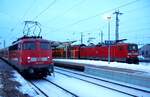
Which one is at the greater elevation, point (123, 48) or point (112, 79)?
point (123, 48)

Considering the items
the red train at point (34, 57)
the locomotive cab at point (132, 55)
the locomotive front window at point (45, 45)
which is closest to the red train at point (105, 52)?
the locomotive cab at point (132, 55)

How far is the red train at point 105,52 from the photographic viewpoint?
36.8 metres

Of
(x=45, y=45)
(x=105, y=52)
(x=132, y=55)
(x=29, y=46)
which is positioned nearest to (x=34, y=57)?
(x=29, y=46)

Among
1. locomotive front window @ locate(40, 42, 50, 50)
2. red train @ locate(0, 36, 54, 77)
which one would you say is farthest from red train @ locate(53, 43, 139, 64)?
red train @ locate(0, 36, 54, 77)

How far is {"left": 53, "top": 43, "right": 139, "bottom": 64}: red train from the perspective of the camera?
36.8 meters

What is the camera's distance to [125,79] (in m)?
17.3

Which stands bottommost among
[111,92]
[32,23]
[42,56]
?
[111,92]

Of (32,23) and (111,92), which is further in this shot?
(32,23)

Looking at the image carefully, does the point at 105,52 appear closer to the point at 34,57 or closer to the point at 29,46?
the point at 29,46

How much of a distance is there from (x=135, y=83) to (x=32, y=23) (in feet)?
48.7

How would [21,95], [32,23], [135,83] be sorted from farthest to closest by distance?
[32,23], [135,83], [21,95]

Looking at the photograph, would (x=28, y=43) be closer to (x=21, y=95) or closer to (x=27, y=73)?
(x=27, y=73)

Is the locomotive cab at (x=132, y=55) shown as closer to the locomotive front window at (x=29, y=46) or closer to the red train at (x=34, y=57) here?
the red train at (x=34, y=57)

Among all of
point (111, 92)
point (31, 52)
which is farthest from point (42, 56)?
point (111, 92)
